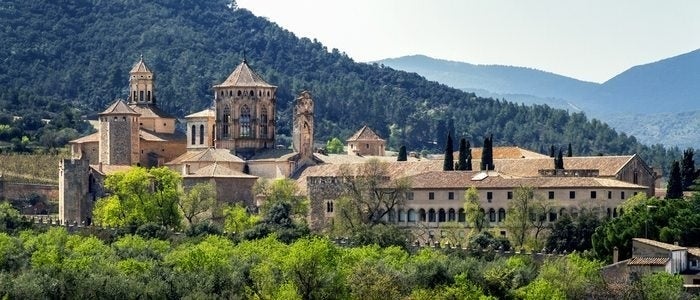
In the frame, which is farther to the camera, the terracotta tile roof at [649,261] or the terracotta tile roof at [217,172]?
the terracotta tile roof at [217,172]

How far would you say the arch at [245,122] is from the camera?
111m

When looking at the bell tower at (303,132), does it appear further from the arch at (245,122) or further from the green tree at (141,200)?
the green tree at (141,200)

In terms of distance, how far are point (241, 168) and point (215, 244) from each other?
21.7m

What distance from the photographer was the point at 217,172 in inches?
4090

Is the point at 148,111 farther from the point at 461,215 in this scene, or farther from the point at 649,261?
the point at 649,261

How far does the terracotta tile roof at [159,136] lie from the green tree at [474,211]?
83.3 ft

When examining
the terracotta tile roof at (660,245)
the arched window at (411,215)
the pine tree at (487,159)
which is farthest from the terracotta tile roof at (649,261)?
the pine tree at (487,159)

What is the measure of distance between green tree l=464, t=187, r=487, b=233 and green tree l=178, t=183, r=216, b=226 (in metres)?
14.6

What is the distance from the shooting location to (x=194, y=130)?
115375mm

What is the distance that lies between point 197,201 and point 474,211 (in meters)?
15.5

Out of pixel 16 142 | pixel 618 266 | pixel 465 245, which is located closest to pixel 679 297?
pixel 618 266

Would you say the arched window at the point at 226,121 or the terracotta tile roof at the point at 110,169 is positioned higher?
the arched window at the point at 226,121

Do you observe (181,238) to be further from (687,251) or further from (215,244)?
(687,251)

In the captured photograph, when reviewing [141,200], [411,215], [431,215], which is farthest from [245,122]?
[431,215]
